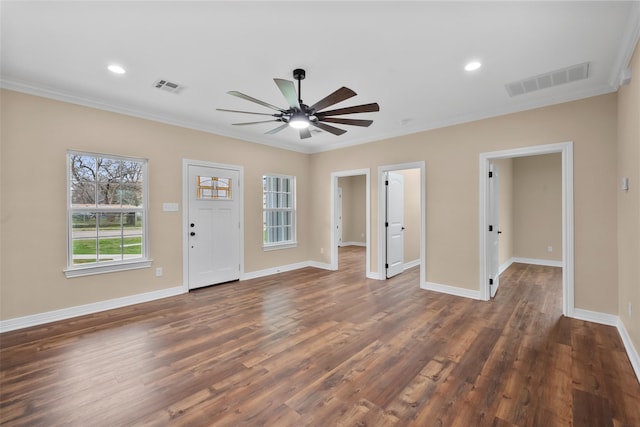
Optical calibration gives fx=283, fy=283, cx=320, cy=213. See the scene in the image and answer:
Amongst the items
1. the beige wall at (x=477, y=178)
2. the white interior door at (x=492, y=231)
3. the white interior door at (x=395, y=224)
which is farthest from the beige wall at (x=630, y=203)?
the white interior door at (x=395, y=224)

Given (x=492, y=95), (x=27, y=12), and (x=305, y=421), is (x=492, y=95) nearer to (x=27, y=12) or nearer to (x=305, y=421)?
(x=305, y=421)

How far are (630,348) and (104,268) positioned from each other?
19.1ft

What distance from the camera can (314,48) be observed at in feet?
8.38

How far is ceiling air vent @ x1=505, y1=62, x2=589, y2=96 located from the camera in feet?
9.61

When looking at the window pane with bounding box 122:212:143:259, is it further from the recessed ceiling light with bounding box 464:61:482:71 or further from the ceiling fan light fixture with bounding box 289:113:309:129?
the recessed ceiling light with bounding box 464:61:482:71

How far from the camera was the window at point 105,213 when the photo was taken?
3.63m

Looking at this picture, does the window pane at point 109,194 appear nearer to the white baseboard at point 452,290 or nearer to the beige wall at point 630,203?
the white baseboard at point 452,290

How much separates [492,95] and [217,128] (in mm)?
4195

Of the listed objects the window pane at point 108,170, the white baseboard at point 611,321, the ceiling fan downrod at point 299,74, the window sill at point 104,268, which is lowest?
the white baseboard at point 611,321

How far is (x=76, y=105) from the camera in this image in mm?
3582

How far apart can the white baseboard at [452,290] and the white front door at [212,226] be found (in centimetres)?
339

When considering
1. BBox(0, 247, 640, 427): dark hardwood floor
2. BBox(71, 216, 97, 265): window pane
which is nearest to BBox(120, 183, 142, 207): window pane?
BBox(71, 216, 97, 265): window pane

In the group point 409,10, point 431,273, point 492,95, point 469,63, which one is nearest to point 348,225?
point 431,273

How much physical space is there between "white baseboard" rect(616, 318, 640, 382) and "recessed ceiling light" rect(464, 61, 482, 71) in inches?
113
